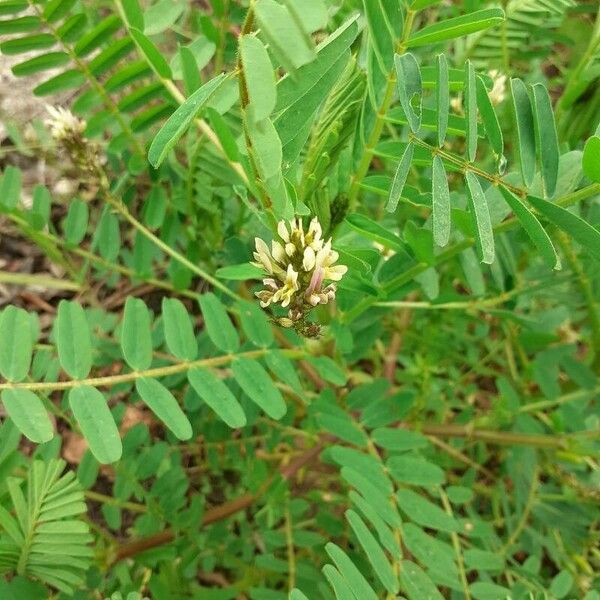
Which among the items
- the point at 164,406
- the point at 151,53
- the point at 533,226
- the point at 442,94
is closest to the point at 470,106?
the point at 442,94

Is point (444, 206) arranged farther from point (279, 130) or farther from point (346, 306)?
point (346, 306)

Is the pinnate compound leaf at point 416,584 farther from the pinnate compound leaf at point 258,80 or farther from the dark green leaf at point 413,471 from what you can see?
the pinnate compound leaf at point 258,80

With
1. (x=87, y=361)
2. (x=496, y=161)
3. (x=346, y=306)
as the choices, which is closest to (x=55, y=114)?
(x=87, y=361)

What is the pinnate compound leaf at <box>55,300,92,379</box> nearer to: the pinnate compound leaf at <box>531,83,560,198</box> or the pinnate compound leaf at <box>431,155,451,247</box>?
the pinnate compound leaf at <box>431,155,451,247</box>

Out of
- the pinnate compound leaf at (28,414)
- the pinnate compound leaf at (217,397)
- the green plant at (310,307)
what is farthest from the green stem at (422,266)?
the pinnate compound leaf at (28,414)

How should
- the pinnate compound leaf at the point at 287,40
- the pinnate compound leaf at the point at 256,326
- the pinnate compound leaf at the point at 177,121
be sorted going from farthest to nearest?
the pinnate compound leaf at the point at 256,326 < the pinnate compound leaf at the point at 177,121 < the pinnate compound leaf at the point at 287,40

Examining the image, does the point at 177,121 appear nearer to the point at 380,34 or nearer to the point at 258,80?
the point at 258,80

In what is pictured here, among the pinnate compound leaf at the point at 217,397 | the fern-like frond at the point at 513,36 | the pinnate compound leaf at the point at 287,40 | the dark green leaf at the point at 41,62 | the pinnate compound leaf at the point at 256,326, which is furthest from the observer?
the fern-like frond at the point at 513,36
